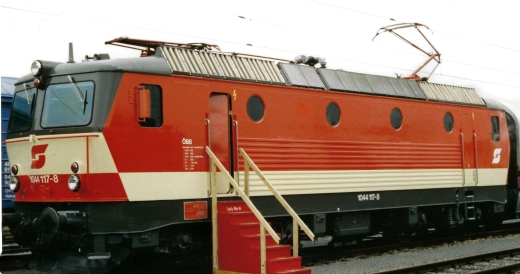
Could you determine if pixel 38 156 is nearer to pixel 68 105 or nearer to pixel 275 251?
pixel 68 105

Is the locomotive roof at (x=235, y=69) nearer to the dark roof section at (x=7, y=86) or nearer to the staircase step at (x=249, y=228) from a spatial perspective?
the staircase step at (x=249, y=228)

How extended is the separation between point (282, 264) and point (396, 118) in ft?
19.5

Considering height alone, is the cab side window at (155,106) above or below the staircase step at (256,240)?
above

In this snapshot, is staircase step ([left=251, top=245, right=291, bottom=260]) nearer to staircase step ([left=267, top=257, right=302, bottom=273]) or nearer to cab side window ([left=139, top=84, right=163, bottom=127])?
staircase step ([left=267, top=257, right=302, bottom=273])

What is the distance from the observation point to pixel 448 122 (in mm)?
16328

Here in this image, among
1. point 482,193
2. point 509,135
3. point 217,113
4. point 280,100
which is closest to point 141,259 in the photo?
point 217,113

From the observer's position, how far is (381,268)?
12.4 meters

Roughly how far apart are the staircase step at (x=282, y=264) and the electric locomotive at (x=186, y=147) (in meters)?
1.58

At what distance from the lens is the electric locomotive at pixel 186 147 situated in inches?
391

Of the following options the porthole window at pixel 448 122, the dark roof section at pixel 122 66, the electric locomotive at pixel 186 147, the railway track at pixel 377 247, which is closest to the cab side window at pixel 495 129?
the porthole window at pixel 448 122

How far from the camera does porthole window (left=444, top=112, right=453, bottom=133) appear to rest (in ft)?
53.2

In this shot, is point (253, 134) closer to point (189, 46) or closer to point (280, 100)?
Result: point (280, 100)

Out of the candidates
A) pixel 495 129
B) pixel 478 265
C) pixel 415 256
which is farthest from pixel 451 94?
pixel 478 265

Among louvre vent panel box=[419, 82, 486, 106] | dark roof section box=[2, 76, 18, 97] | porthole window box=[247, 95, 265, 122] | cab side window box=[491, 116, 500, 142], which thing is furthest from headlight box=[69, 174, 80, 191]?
cab side window box=[491, 116, 500, 142]
